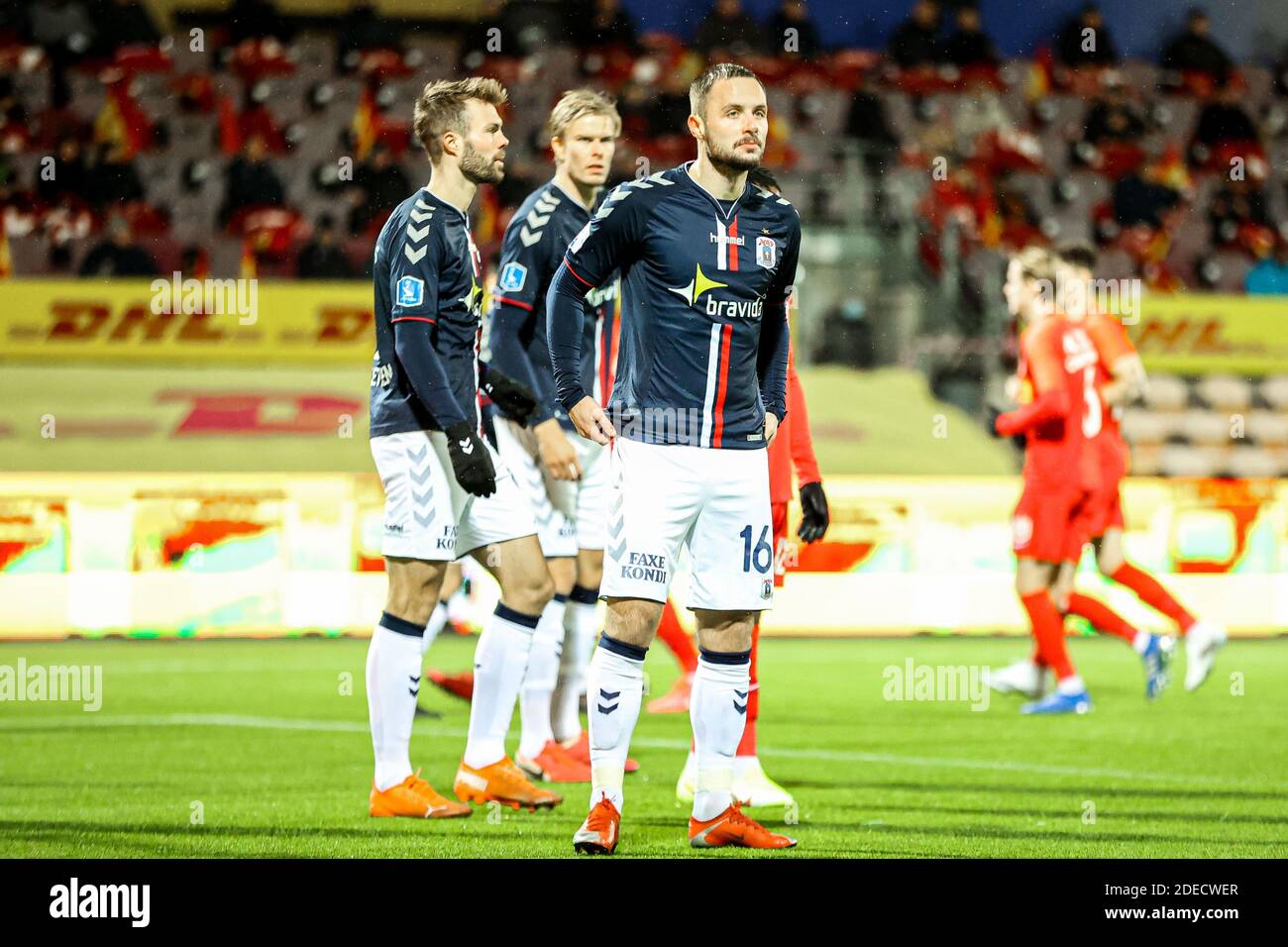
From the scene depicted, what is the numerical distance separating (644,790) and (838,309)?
31.9 feet

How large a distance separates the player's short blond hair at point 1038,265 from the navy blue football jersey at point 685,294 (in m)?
4.35

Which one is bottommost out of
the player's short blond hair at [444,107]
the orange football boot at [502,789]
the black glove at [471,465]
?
the orange football boot at [502,789]

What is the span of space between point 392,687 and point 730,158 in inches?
75.1

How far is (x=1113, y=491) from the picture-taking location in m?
9.48

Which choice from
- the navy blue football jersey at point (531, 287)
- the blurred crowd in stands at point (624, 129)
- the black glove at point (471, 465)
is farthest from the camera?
the blurred crowd in stands at point (624, 129)

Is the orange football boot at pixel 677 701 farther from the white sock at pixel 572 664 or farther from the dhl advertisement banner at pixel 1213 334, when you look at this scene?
the dhl advertisement banner at pixel 1213 334

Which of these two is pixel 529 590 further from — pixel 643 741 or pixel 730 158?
pixel 643 741

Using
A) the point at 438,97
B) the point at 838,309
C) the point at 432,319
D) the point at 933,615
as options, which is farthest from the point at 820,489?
the point at 838,309

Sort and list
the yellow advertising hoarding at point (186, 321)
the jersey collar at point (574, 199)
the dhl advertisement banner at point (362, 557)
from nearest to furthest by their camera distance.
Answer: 1. the jersey collar at point (574, 199)
2. the dhl advertisement banner at point (362, 557)
3. the yellow advertising hoarding at point (186, 321)

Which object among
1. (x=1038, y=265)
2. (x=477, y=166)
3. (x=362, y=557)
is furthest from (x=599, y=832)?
(x=362, y=557)

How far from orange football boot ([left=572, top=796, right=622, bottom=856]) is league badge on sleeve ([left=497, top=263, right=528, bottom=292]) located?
6.62 feet

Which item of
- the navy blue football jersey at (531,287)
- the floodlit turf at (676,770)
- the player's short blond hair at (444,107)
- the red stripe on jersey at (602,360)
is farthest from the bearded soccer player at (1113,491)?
the player's short blond hair at (444,107)

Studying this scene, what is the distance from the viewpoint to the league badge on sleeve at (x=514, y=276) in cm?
624

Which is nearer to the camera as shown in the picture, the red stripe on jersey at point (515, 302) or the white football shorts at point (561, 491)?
the red stripe on jersey at point (515, 302)
